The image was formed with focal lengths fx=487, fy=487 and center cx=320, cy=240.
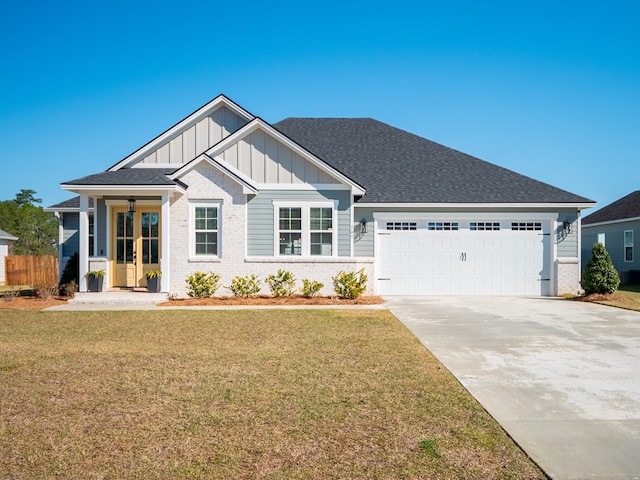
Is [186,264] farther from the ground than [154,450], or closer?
farther from the ground

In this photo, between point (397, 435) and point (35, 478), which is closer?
point (35, 478)

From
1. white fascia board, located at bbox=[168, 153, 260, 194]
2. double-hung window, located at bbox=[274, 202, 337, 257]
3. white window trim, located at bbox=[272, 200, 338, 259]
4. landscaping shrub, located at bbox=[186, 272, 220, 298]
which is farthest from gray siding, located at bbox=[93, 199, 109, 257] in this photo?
double-hung window, located at bbox=[274, 202, 337, 257]

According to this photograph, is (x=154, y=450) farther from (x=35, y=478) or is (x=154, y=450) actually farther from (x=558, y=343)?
(x=558, y=343)

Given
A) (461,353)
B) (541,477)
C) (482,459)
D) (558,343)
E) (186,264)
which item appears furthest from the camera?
(186,264)

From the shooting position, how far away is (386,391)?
18.1 feet

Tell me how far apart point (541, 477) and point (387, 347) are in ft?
14.6

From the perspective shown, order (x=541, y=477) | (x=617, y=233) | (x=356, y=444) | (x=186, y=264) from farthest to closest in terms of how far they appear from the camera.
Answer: (x=617, y=233) → (x=186, y=264) → (x=356, y=444) → (x=541, y=477)

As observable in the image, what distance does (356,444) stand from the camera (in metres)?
4.06

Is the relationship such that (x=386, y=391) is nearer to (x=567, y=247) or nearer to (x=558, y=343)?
(x=558, y=343)

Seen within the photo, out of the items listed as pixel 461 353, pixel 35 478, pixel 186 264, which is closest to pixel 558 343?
pixel 461 353

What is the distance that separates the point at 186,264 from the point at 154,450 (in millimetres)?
11746

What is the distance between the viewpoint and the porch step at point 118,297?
14.0 metres

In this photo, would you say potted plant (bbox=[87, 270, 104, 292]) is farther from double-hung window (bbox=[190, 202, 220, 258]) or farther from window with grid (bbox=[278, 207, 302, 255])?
window with grid (bbox=[278, 207, 302, 255])

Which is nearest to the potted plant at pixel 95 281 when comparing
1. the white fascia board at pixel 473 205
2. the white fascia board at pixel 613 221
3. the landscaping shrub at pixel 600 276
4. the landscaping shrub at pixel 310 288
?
the landscaping shrub at pixel 310 288
